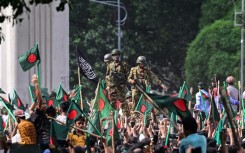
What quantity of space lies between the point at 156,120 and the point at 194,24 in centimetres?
3796

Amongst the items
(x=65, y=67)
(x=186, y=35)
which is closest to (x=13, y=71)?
(x=65, y=67)

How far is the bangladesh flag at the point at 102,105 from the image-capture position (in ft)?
90.2

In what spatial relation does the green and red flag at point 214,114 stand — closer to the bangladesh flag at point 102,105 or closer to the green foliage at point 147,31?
the bangladesh flag at point 102,105

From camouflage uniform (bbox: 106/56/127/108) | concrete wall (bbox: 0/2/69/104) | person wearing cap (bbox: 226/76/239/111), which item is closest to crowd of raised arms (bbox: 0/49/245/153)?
person wearing cap (bbox: 226/76/239/111)

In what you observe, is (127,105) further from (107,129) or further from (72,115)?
(72,115)

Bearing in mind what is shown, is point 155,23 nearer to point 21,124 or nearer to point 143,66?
point 143,66

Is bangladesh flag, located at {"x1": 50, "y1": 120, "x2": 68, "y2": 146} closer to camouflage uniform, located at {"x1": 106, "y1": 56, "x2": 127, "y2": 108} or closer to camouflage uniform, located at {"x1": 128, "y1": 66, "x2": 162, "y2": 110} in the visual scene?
camouflage uniform, located at {"x1": 128, "y1": 66, "x2": 162, "y2": 110}

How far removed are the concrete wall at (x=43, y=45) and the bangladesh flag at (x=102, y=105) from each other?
12.0 meters

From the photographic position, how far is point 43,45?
40.1m

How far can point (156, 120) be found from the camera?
33312mm

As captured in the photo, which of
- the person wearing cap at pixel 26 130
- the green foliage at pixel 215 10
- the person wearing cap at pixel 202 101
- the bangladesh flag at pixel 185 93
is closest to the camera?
the person wearing cap at pixel 26 130

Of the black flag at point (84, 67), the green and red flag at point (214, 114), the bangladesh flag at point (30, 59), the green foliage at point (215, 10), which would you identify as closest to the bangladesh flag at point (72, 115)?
the green and red flag at point (214, 114)

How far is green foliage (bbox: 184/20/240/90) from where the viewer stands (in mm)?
64500

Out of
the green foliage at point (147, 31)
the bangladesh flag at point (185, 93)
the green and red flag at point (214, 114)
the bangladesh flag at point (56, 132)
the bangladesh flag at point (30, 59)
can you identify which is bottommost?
the bangladesh flag at point (56, 132)
